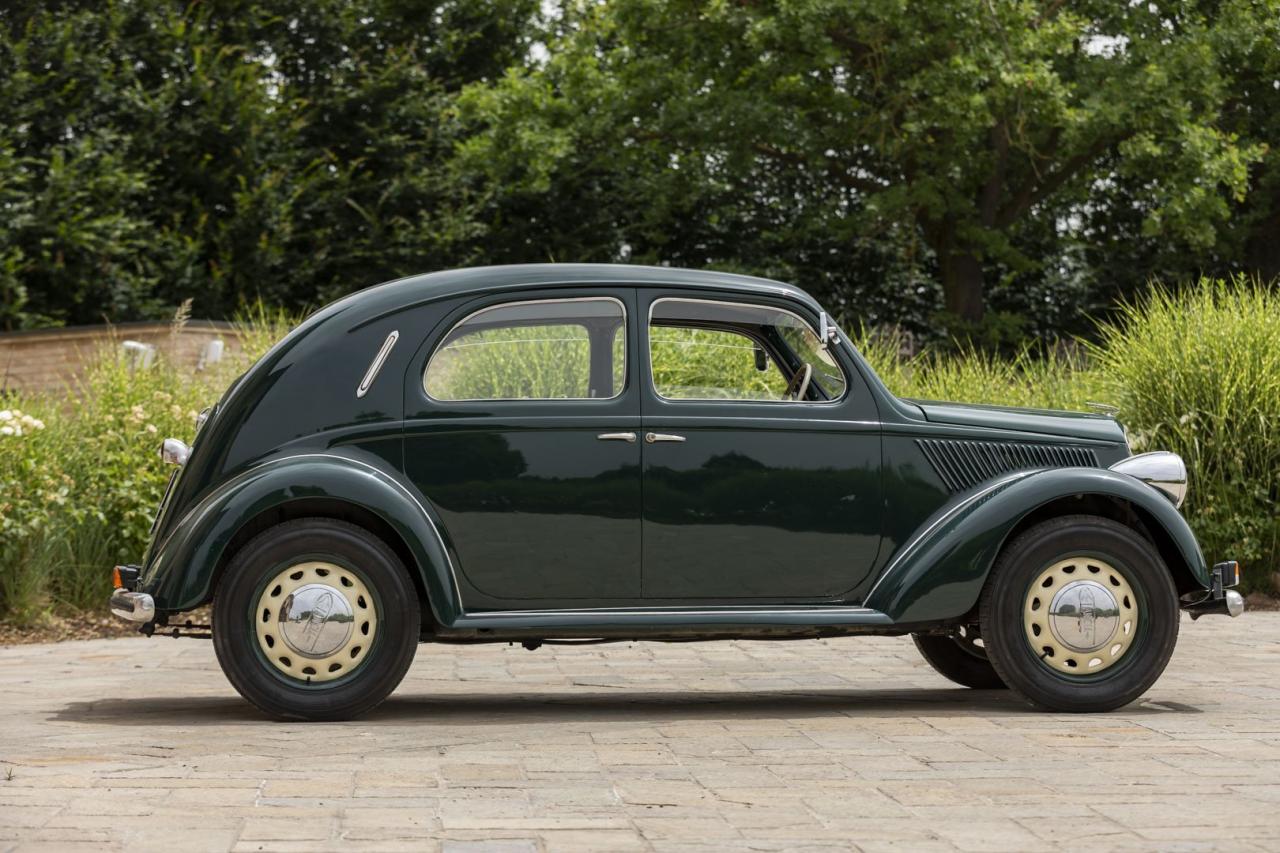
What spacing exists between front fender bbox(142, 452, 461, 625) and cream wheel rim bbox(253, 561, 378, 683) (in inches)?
9.4

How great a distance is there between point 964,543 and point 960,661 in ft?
4.26

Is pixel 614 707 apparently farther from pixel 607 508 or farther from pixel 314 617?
pixel 314 617

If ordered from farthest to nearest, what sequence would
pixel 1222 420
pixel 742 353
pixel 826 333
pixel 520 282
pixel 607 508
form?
1. pixel 1222 420
2. pixel 742 353
3. pixel 826 333
4. pixel 520 282
5. pixel 607 508

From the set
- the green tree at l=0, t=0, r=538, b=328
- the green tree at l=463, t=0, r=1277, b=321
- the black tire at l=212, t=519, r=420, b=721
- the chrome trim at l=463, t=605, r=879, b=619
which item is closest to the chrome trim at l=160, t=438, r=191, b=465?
the black tire at l=212, t=519, r=420, b=721

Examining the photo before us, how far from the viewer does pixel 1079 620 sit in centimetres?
666

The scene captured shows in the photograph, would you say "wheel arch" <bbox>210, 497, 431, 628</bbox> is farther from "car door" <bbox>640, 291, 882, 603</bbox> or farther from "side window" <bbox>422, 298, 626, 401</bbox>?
"car door" <bbox>640, 291, 882, 603</bbox>

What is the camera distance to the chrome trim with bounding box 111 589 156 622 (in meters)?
6.38

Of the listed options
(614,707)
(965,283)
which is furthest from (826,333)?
(965,283)

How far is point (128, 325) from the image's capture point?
57.9ft

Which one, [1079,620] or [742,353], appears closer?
[1079,620]

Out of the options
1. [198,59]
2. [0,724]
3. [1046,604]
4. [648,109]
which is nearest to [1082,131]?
[648,109]

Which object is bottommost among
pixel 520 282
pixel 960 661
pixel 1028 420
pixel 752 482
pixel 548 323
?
pixel 960 661

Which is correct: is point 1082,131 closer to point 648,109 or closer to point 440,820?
point 648,109

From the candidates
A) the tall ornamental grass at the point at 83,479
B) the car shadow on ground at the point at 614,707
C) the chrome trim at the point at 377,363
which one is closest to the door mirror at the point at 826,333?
the car shadow on ground at the point at 614,707
